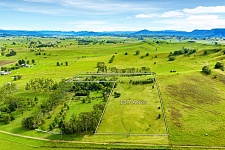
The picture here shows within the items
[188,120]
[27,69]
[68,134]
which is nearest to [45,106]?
[68,134]

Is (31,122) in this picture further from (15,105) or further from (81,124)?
(15,105)

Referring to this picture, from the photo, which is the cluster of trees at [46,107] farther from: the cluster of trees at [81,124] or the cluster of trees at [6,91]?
the cluster of trees at [6,91]

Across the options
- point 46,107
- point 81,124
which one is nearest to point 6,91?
point 46,107

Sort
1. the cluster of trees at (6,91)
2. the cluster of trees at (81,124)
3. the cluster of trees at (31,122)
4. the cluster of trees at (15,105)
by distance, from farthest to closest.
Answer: the cluster of trees at (6,91), the cluster of trees at (15,105), the cluster of trees at (31,122), the cluster of trees at (81,124)

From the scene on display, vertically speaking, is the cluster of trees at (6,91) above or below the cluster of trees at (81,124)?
above

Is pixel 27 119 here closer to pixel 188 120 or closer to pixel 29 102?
pixel 29 102

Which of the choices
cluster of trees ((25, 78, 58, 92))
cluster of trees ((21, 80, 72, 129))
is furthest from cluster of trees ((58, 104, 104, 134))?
cluster of trees ((25, 78, 58, 92))

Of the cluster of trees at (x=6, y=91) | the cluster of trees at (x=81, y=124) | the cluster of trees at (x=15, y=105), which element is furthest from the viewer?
the cluster of trees at (x=6, y=91)

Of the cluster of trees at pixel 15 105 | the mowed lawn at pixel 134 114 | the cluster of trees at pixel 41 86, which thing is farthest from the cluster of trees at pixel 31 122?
the cluster of trees at pixel 41 86

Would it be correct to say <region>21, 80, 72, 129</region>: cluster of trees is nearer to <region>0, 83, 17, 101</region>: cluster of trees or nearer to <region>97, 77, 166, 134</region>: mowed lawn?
<region>97, 77, 166, 134</region>: mowed lawn

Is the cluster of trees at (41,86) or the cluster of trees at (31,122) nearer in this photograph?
the cluster of trees at (31,122)

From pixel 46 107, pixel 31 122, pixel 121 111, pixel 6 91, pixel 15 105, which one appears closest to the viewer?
pixel 31 122
